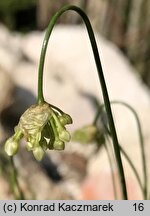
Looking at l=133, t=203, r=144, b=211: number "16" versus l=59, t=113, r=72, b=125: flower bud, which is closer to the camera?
l=59, t=113, r=72, b=125: flower bud

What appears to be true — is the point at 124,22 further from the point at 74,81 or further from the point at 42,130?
the point at 42,130

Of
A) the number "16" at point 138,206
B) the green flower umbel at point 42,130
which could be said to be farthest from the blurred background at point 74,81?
the green flower umbel at point 42,130

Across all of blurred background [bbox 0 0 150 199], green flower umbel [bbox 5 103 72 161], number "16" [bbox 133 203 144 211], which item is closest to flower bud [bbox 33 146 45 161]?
green flower umbel [bbox 5 103 72 161]

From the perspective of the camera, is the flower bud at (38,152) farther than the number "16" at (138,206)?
No

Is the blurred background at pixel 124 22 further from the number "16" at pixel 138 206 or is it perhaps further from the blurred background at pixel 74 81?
the number "16" at pixel 138 206

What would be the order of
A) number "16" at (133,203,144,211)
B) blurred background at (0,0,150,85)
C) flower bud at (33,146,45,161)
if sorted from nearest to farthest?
flower bud at (33,146,45,161)
number "16" at (133,203,144,211)
blurred background at (0,0,150,85)

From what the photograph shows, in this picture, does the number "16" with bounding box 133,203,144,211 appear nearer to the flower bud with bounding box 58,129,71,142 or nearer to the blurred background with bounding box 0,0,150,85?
the flower bud with bounding box 58,129,71,142

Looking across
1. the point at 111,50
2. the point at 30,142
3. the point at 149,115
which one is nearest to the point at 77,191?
the point at 149,115
